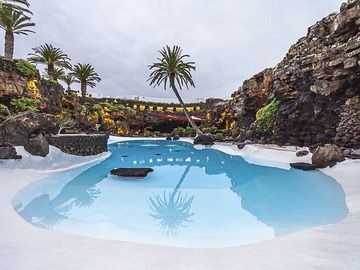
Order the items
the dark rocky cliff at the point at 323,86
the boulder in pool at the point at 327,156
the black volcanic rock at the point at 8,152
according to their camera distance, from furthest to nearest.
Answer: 1. the dark rocky cliff at the point at 323,86
2. the boulder in pool at the point at 327,156
3. the black volcanic rock at the point at 8,152

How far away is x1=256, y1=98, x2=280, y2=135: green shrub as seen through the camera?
60.7ft

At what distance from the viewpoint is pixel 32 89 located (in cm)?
1791

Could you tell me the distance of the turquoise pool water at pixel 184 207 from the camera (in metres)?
3.94

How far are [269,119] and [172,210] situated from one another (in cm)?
1657

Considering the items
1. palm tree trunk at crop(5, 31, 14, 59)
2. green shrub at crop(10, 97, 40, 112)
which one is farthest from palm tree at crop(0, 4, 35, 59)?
green shrub at crop(10, 97, 40, 112)

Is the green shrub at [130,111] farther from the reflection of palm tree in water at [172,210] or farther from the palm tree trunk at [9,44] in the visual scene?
the reflection of palm tree in water at [172,210]

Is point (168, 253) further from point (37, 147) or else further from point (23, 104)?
point (23, 104)

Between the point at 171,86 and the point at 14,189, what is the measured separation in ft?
74.9

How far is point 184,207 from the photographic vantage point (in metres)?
5.52

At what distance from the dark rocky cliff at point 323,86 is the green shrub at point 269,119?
0.62 metres

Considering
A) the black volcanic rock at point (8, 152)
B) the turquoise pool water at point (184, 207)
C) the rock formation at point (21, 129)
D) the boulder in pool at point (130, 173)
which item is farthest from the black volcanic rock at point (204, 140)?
the black volcanic rock at point (8, 152)

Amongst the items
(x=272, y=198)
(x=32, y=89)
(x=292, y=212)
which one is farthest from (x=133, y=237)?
(x=32, y=89)

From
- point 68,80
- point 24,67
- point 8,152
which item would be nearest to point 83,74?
point 68,80

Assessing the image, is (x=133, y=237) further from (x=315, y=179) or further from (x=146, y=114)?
(x=146, y=114)
